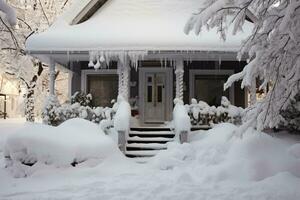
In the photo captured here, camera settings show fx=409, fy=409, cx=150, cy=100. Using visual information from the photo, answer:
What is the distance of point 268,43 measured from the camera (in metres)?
7.35

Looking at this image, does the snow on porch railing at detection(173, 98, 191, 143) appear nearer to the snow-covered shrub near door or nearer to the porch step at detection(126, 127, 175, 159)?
the porch step at detection(126, 127, 175, 159)

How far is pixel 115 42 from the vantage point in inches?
588

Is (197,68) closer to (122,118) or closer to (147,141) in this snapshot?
(147,141)

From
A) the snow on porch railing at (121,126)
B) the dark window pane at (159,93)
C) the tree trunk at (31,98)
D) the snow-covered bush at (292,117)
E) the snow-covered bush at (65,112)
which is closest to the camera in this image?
the snow-covered bush at (292,117)

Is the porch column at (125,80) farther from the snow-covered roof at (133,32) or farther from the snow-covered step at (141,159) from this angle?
the snow-covered step at (141,159)

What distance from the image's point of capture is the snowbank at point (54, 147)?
1106cm

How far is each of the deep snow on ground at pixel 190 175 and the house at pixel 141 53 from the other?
344 cm

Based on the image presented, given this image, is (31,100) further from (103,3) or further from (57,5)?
(103,3)

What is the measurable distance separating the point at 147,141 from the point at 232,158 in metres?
3.97

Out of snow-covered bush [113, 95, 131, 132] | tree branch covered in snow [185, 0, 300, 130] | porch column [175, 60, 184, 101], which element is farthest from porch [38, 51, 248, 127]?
tree branch covered in snow [185, 0, 300, 130]

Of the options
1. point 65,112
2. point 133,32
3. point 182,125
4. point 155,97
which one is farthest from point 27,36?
point 182,125

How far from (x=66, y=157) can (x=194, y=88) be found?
28.1 ft

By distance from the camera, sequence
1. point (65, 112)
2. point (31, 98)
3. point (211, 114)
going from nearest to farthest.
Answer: point (211, 114), point (65, 112), point (31, 98)

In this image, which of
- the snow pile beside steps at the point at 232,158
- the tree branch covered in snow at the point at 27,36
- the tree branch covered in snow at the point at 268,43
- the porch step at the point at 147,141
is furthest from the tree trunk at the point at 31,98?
the tree branch covered in snow at the point at 268,43
